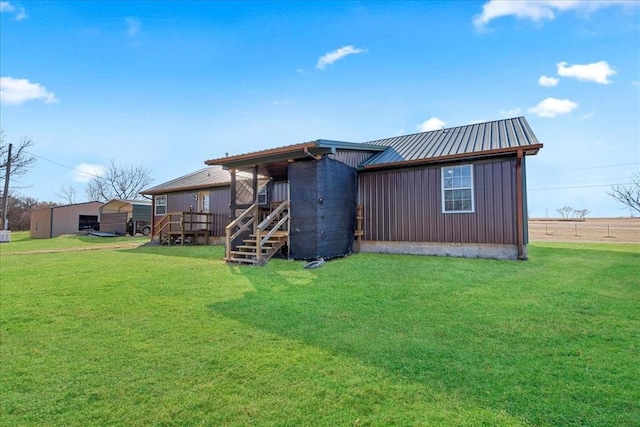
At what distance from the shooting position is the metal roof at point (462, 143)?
26.8 ft

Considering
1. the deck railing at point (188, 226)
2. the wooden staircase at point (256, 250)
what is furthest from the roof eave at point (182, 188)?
the wooden staircase at point (256, 250)

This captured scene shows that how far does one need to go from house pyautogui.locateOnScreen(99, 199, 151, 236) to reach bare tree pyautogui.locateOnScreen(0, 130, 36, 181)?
754 centimetres

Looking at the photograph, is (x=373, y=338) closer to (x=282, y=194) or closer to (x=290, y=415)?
(x=290, y=415)

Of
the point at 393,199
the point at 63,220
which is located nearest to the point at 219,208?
the point at 393,199

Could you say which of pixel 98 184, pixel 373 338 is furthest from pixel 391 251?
pixel 98 184

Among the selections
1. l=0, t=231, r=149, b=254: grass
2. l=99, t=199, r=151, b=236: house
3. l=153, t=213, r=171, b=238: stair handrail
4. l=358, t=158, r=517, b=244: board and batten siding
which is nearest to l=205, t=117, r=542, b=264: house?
l=358, t=158, r=517, b=244: board and batten siding

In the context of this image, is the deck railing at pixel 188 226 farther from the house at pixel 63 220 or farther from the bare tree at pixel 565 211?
the bare tree at pixel 565 211

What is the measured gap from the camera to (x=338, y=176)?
9.01 meters

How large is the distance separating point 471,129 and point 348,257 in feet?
21.8

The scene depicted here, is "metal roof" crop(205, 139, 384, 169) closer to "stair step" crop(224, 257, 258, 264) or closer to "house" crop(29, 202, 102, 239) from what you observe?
"stair step" crop(224, 257, 258, 264)

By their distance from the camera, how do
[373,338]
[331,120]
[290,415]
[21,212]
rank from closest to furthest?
1. [290,415]
2. [373,338]
3. [331,120]
4. [21,212]

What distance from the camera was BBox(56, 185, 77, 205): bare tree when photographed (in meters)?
44.3

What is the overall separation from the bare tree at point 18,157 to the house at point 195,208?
53.9 feet

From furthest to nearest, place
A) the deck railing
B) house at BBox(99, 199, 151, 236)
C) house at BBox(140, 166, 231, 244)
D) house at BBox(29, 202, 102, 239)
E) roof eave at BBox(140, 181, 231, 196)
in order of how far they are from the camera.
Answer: house at BBox(29, 202, 102, 239), house at BBox(99, 199, 151, 236), house at BBox(140, 166, 231, 244), roof eave at BBox(140, 181, 231, 196), the deck railing
